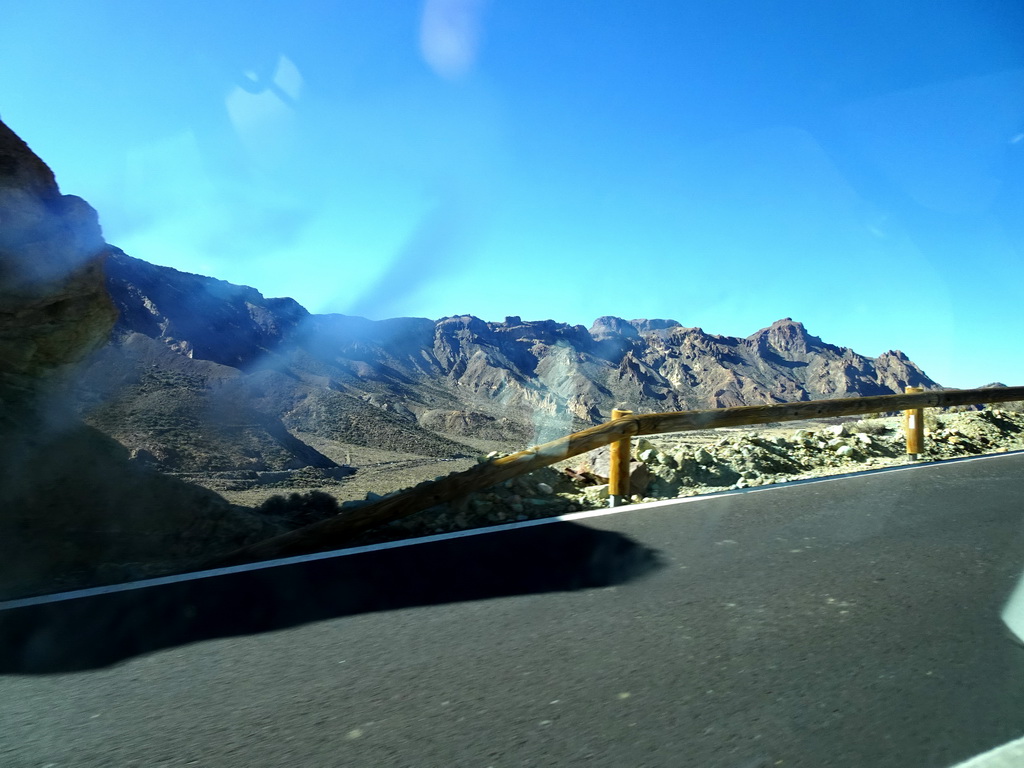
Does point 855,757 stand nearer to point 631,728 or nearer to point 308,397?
point 631,728

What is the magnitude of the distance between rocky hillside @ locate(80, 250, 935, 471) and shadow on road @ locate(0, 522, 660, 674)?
4.84 meters

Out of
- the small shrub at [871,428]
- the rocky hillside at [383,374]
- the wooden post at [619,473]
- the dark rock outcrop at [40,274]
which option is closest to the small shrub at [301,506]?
the dark rock outcrop at [40,274]

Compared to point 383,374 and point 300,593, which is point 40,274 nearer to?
point 300,593

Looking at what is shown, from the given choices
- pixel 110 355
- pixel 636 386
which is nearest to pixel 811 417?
pixel 110 355

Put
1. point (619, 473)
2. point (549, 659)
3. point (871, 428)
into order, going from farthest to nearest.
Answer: point (871, 428) → point (619, 473) → point (549, 659)

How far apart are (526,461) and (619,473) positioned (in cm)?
97

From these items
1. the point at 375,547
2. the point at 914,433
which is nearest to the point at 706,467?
the point at 914,433

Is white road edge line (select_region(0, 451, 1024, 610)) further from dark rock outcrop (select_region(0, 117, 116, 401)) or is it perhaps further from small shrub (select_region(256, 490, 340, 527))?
dark rock outcrop (select_region(0, 117, 116, 401))

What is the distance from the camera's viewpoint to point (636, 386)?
386 ft

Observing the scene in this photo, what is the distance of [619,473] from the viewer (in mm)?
6383

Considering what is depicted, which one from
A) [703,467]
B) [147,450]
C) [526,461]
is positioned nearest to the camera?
[526,461]

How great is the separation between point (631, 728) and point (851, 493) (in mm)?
4855

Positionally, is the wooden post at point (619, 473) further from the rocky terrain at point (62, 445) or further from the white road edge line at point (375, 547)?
the rocky terrain at point (62, 445)

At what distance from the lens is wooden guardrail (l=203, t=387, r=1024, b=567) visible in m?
4.91
